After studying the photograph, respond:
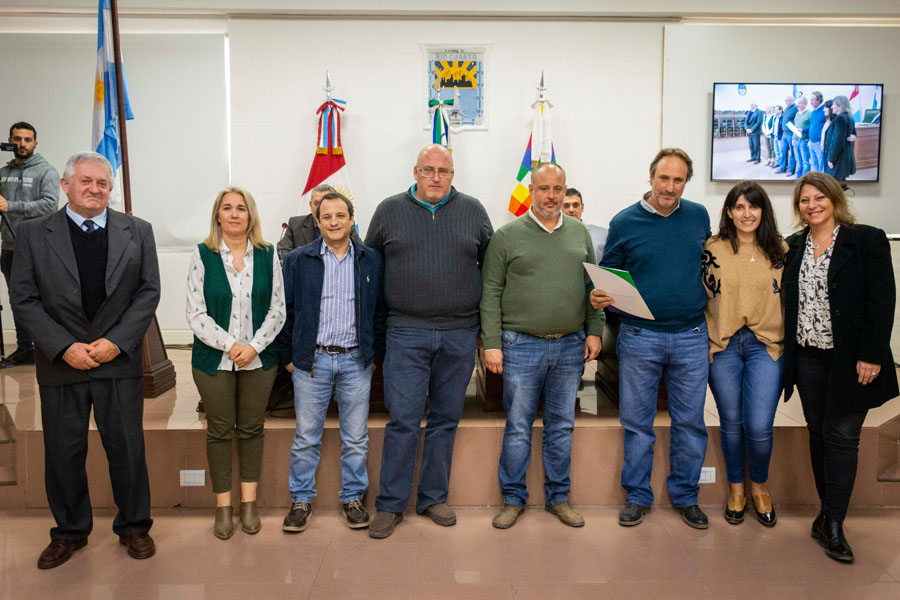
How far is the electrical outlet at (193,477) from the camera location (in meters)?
3.01

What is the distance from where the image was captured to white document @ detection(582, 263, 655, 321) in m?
2.49

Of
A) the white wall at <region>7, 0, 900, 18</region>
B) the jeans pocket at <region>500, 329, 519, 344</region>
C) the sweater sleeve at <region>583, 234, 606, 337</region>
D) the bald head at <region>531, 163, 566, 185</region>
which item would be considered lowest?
the jeans pocket at <region>500, 329, 519, 344</region>

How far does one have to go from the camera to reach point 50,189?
481cm

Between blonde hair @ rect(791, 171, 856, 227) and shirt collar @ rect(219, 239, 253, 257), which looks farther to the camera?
shirt collar @ rect(219, 239, 253, 257)

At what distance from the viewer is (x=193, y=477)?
301 centimetres

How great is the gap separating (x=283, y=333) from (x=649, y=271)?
156 centimetres

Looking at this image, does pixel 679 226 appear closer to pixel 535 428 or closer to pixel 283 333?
pixel 535 428

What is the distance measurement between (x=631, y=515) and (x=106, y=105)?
3.77 m

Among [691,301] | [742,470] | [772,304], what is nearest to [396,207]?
[691,301]

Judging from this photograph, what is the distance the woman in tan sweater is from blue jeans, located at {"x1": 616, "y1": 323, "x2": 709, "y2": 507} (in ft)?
0.32

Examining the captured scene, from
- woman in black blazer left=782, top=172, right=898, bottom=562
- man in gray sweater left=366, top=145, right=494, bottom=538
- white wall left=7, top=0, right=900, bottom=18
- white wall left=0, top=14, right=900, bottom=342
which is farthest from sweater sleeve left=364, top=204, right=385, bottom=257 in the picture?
white wall left=7, top=0, right=900, bottom=18

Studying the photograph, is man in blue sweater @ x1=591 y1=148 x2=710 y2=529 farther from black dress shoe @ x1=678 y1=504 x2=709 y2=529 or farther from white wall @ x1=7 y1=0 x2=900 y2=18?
white wall @ x1=7 y1=0 x2=900 y2=18

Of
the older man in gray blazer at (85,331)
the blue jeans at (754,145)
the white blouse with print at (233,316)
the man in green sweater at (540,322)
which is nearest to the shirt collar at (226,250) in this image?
the white blouse with print at (233,316)

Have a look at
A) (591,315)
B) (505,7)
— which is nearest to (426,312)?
(591,315)
